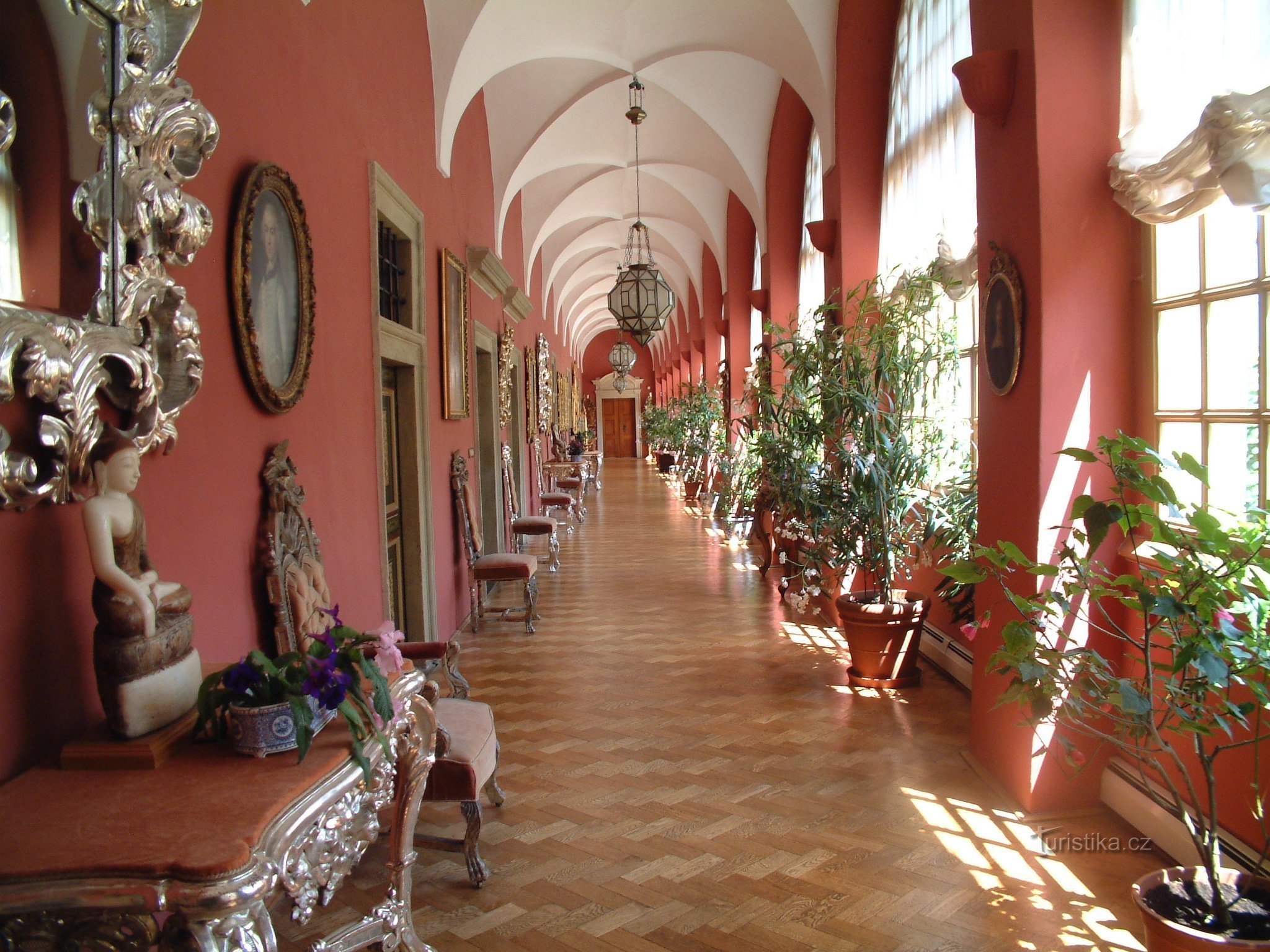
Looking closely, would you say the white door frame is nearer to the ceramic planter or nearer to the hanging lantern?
the hanging lantern

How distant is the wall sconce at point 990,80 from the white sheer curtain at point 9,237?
124 inches

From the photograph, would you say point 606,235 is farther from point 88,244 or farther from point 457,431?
point 88,244

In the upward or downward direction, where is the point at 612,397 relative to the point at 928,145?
upward

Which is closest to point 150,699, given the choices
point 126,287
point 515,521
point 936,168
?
point 126,287

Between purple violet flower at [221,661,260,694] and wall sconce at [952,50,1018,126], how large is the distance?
3254 mm

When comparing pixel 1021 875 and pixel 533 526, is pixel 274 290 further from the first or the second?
pixel 533 526

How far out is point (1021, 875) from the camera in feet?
9.09

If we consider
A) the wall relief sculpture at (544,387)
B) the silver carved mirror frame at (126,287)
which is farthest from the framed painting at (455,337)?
the wall relief sculpture at (544,387)

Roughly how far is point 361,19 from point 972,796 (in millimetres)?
4460

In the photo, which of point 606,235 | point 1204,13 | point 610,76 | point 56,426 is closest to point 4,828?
point 56,426

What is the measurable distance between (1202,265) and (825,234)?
387 centimetres

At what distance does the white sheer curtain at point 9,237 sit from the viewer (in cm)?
148

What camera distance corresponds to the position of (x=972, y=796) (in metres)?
3.35

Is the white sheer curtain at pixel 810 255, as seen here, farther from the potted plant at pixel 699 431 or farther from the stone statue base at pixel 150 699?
the stone statue base at pixel 150 699
